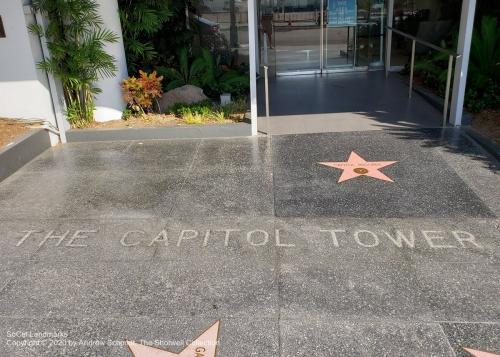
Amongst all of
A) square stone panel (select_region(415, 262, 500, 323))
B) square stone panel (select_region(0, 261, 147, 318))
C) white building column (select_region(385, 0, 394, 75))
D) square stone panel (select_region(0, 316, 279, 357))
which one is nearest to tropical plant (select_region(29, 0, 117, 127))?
square stone panel (select_region(0, 261, 147, 318))

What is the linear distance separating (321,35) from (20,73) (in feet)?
22.8

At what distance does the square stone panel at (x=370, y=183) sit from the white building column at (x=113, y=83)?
289 cm

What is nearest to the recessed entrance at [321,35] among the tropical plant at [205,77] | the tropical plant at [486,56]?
the tropical plant at [205,77]

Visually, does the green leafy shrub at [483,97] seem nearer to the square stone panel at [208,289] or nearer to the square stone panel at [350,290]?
the square stone panel at [350,290]

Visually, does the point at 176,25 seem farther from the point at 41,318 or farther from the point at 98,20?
the point at 41,318

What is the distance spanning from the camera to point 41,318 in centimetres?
319

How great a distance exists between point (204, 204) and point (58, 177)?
2228 millimetres

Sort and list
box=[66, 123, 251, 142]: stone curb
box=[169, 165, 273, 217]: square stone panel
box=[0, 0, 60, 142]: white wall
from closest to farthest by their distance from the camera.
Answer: box=[169, 165, 273, 217]: square stone panel < box=[0, 0, 60, 142]: white wall < box=[66, 123, 251, 142]: stone curb

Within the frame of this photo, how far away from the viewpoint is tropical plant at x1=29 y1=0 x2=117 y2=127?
6527 mm

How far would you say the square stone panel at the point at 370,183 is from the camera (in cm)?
452

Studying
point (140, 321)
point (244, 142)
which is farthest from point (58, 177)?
point (140, 321)

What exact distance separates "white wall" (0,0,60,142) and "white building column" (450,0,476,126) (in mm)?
6219

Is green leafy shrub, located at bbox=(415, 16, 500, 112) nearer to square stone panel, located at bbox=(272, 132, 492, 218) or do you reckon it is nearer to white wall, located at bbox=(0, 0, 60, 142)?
square stone panel, located at bbox=(272, 132, 492, 218)

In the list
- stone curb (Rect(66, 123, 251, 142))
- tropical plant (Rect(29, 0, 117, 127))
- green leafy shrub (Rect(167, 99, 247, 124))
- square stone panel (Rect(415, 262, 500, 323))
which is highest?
tropical plant (Rect(29, 0, 117, 127))
